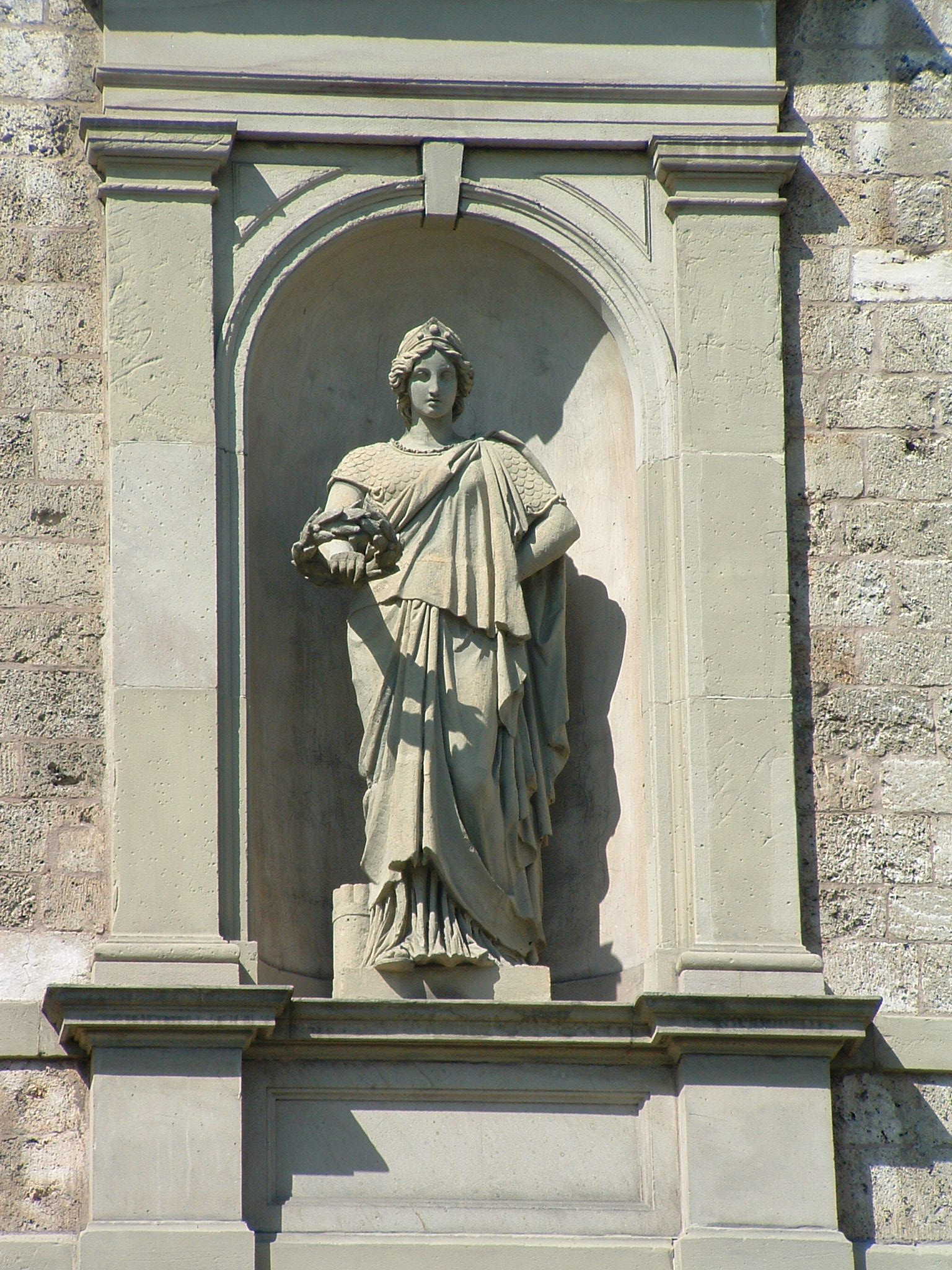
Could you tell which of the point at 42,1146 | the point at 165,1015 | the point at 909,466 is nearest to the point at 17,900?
the point at 165,1015

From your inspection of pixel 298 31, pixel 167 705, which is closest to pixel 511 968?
pixel 167 705

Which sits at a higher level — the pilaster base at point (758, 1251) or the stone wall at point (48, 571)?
the stone wall at point (48, 571)

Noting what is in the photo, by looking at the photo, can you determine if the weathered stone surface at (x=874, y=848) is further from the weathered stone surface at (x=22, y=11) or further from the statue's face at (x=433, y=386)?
the weathered stone surface at (x=22, y=11)

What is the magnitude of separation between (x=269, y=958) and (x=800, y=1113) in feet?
5.57

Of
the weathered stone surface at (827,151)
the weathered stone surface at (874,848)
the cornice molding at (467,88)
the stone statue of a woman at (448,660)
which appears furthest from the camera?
the weathered stone surface at (827,151)

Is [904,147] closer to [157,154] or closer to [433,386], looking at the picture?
[433,386]

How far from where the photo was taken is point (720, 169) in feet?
30.3

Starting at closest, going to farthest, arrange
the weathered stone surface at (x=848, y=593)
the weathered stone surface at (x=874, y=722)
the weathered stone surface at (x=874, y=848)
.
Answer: the weathered stone surface at (x=874, y=848) → the weathered stone surface at (x=874, y=722) → the weathered stone surface at (x=848, y=593)

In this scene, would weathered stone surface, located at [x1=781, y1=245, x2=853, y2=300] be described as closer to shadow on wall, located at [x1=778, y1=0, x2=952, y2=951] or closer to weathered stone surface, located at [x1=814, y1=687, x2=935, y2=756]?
shadow on wall, located at [x1=778, y1=0, x2=952, y2=951]

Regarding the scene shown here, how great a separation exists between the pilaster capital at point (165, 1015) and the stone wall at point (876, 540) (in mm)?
1718

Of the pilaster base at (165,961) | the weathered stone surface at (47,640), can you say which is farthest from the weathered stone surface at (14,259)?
the pilaster base at (165,961)

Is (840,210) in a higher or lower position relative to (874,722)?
higher

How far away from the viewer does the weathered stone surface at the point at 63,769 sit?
8.56 m

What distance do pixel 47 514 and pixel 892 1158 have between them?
10.5 ft
